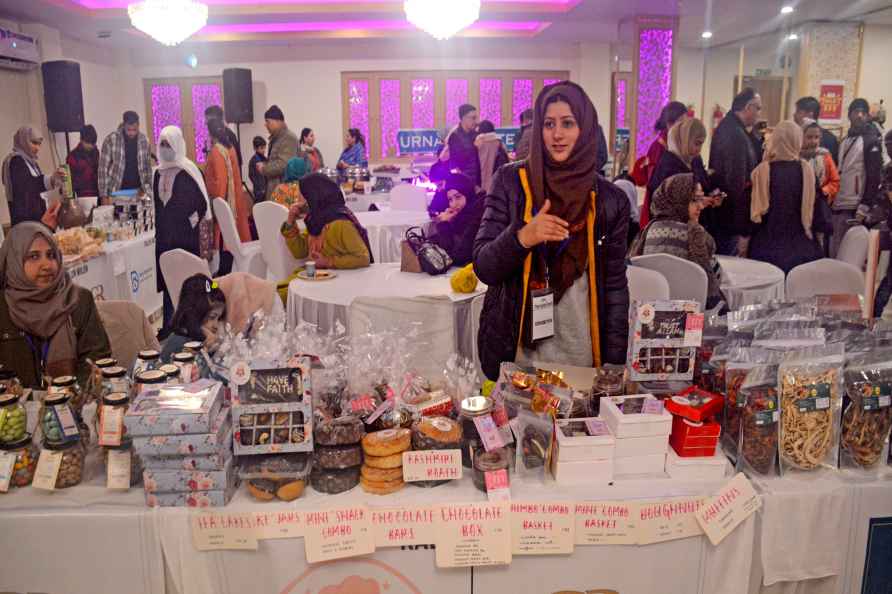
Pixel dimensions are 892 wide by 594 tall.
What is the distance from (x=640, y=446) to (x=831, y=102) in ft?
34.9

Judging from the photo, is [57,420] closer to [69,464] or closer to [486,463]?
[69,464]

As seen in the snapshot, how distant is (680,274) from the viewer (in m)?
3.51

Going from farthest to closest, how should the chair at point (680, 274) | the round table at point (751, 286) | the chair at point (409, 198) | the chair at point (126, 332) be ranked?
the chair at point (409, 198)
the round table at point (751, 286)
the chair at point (680, 274)
the chair at point (126, 332)

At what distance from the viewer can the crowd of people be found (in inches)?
80.9

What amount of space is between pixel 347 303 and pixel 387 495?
1.79 metres

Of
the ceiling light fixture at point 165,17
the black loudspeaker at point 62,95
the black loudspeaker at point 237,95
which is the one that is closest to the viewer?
the ceiling light fixture at point 165,17

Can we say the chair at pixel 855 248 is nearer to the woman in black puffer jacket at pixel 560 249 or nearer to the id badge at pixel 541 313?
the woman in black puffer jacket at pixel 560 249

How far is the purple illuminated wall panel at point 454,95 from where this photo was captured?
12.6m

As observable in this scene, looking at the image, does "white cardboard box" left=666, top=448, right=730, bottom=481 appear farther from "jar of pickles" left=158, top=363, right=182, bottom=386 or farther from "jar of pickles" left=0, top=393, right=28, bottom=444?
"jar of pickles" left=0, top=393, right=28, bottom=444

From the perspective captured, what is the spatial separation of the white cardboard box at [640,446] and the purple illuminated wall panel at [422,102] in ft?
38.4

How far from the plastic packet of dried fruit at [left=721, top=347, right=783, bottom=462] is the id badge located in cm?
57

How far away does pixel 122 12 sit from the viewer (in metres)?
8.80

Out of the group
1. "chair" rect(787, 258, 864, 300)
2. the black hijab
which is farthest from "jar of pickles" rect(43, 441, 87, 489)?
"chair" rect(787, 258, 864, 300)

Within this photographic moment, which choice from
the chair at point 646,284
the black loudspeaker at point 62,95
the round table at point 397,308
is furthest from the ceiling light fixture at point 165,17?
the chair at point 646,284
